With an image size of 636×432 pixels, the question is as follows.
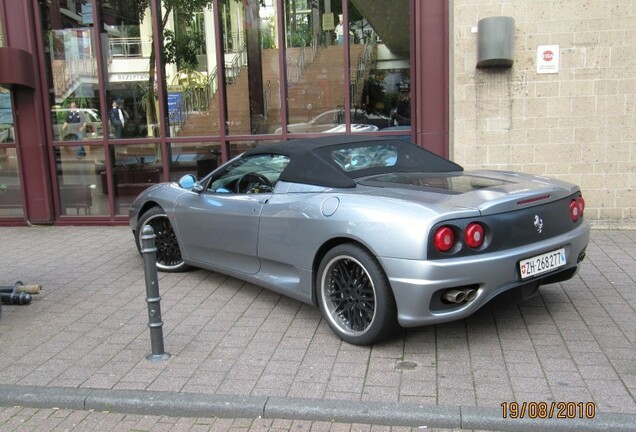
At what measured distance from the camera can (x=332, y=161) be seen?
471 centimetres

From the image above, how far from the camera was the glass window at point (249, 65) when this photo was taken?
8.97 metres

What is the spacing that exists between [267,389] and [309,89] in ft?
19.9

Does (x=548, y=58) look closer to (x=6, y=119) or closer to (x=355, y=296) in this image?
(x=355, y=296)

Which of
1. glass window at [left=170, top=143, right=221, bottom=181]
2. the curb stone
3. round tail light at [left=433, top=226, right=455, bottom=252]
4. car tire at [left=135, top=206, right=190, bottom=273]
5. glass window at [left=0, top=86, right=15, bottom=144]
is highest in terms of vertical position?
glass window at [left=0, top=86, right=15, bottom=144]

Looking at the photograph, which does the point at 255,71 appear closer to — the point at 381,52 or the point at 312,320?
the point at 381,52

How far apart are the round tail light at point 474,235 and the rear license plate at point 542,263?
36 cm

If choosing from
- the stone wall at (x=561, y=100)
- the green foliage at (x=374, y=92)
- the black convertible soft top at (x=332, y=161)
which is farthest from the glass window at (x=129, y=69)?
the stone wall at (x=561, y=100)

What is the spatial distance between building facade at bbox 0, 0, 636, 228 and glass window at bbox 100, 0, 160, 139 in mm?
22

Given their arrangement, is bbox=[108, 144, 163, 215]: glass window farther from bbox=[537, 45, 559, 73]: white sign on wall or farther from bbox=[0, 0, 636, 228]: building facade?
bbox=[537, 45, 559, 73]: white sign on wall

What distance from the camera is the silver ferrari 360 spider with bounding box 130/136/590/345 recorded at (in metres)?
3.71

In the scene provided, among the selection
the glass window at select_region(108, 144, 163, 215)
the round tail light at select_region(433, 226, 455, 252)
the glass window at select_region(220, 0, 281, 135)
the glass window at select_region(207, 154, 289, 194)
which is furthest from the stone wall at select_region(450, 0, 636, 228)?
the glass window at select_region(108, 144, 163, 215)

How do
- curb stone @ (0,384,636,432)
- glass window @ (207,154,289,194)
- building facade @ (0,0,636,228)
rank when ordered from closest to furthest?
1. curb stone @ (0,384,636,432)
2. glass window @ (207,154,289,194)
3. building facade @ (0,0,636,228)

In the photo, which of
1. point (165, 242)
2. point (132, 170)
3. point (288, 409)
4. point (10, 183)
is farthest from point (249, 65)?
point (288, 409)

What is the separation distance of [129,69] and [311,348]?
21.9ft
